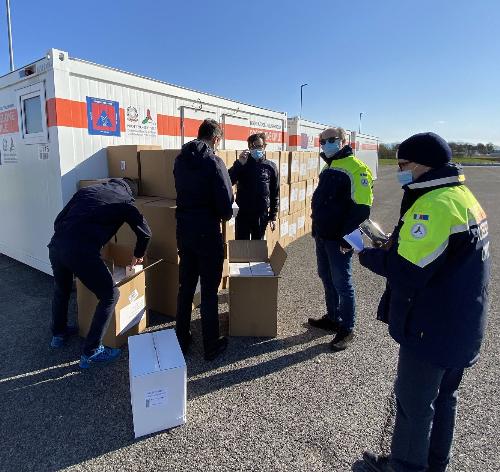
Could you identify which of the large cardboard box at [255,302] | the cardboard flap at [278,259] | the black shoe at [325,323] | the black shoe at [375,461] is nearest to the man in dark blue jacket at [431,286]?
the black shoe at [375,461]

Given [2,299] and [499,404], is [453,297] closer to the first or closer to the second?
[499,404]

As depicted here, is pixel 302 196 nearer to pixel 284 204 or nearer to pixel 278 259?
pixel 284 204

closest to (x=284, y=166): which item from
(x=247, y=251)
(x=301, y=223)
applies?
(x=301, y=223)

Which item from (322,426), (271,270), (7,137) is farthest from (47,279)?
(322,426)

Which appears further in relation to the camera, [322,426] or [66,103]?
[66,103]

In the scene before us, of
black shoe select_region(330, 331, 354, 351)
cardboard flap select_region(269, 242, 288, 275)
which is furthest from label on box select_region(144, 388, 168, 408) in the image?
black shoe select_region(330, 331, 354, 351)

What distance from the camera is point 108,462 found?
222cm

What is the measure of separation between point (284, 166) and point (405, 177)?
15.9 ft

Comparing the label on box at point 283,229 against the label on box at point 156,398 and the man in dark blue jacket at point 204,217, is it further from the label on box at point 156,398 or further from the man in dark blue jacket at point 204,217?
the label on box at point 156,398

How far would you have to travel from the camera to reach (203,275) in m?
3.22

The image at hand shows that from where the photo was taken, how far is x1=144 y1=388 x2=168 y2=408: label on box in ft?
7.77

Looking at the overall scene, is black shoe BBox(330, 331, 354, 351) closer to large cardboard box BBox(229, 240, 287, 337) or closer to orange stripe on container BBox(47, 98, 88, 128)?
large cardboard box BBox(229, 240, 287, 337)

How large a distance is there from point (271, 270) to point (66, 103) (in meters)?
2.94

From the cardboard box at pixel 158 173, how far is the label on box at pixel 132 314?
132 cm
